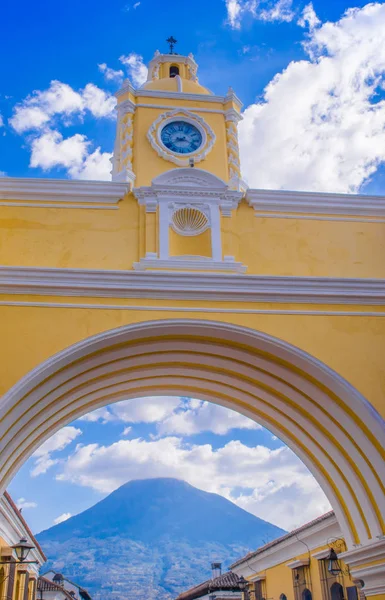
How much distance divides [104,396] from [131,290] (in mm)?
1808

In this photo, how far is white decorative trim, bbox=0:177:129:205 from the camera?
7.59 meters

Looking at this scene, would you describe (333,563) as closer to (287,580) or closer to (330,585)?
(330,585)

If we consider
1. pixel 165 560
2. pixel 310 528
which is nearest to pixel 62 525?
pixel 165 560

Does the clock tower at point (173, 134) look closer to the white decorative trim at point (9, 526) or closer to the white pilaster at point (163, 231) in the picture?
the white pilaster at point (163, 231)

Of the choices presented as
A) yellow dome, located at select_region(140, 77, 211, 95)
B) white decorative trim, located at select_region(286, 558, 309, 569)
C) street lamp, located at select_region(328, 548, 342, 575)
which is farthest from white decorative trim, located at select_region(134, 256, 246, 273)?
white decorative trim, located at select_region(286, 558, 309, 569)

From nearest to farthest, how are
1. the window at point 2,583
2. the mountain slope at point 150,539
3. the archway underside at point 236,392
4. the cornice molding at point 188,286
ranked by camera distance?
the archway underside at point 236,392 → the cornice molding at point 188,286 → the window at point 2,583 → the mountain slope at point 150,539

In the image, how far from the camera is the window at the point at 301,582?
11047 mm

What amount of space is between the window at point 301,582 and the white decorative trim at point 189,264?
6.04 metres

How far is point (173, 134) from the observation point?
8.53 m

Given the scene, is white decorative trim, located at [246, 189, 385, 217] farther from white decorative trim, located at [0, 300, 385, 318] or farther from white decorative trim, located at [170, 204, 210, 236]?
white decorative trim, located at [0, 300, 385, 318]

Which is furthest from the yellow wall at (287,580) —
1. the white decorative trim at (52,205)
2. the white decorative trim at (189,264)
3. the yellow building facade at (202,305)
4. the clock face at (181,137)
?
the clock face at (181,137)

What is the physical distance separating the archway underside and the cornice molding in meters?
0.38

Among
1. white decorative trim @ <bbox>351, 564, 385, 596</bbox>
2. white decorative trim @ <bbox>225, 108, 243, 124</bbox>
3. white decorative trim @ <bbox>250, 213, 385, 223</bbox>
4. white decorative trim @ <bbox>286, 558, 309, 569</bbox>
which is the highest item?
white decorative trim @ <bbox>225, 108, 243, 124</bbox>

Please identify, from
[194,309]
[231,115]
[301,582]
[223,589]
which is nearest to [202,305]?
[194,309]
